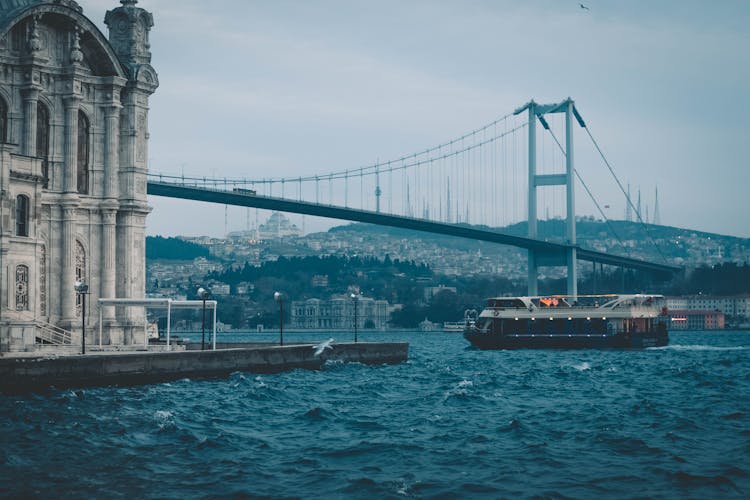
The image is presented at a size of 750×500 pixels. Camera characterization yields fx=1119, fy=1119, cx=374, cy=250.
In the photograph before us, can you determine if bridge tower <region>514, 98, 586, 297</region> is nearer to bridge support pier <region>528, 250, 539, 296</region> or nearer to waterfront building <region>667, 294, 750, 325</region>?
bridge support pier <region>528, 250, 539, 296</region>

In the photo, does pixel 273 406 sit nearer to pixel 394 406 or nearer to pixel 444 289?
pixel 394 406

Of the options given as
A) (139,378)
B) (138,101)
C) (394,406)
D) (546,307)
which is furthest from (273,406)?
(546,307)

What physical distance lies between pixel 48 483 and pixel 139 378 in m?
15.5

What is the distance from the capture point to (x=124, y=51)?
4350 centimetres

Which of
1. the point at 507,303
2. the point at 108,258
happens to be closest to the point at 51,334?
the point at 108,258

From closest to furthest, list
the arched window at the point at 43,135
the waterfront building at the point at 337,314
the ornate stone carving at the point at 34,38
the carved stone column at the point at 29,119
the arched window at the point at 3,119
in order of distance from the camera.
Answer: the carved stone column at the point at 29,119, the arched window at the point at 3,119, the ornate stone carving at the point at 34,38, the arched window at the point at 43,135, the waterfront building at the point at 337,314

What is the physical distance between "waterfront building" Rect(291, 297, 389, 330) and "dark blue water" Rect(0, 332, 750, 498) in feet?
437

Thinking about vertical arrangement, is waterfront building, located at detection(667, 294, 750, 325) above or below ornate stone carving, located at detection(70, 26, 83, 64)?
below

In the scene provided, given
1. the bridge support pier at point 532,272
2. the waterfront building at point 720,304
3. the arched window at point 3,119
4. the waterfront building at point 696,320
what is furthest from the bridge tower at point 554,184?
the arched window at point 3,119

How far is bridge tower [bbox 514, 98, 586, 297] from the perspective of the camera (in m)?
94.4

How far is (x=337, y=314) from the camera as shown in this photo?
174m

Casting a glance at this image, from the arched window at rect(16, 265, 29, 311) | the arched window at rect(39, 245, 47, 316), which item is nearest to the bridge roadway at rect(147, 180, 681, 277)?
the arched window at rect(39, 245, 47, 316)

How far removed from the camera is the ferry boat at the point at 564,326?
6875 cm

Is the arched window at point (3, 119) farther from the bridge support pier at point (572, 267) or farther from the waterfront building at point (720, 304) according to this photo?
the waterfront building at point (720, 304)
